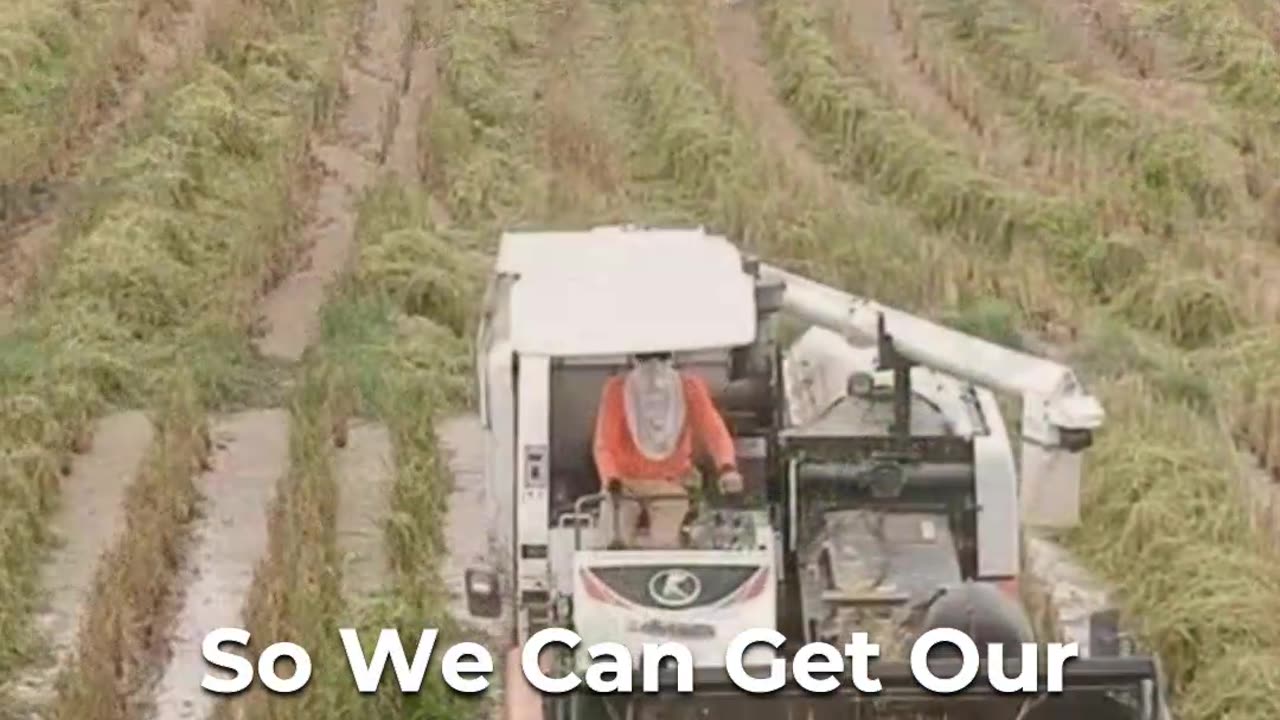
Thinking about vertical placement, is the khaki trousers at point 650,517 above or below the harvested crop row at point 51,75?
below

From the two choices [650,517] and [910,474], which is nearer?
[650,517]

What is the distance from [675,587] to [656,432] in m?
0.89

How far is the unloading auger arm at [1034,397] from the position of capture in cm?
940

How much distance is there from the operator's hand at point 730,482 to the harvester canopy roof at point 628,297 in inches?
17.8

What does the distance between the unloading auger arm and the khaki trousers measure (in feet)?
4.20

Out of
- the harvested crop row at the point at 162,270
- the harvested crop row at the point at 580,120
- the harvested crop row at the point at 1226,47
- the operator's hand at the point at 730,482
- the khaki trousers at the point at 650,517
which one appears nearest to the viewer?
the khaki trousers at the point at 650,517

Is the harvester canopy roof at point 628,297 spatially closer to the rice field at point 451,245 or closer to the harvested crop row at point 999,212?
the rice field at point 451,245

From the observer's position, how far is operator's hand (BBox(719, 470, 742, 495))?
9133 millimetres

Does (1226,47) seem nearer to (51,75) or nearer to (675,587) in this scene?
(51,75)

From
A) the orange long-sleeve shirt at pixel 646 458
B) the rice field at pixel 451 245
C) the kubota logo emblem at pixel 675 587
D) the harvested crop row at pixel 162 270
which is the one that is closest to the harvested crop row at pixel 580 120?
the rice field at pixel 451 245

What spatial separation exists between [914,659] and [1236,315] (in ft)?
25.2

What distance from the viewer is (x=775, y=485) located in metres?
9.62

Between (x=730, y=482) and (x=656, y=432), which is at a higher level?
(x=656, y=432)

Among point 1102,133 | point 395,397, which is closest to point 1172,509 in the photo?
point 395,397
